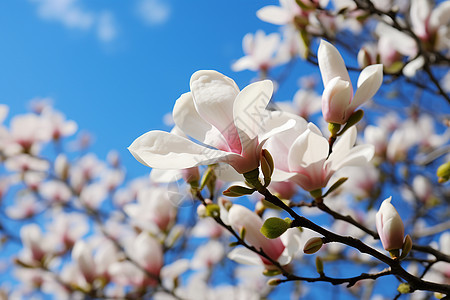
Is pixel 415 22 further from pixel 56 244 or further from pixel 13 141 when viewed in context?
pixel 56 244

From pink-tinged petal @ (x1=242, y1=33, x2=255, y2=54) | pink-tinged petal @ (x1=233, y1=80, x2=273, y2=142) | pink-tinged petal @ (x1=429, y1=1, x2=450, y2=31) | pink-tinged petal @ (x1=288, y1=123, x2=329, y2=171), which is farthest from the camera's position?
pink-tinged petal @ (x1=242, y1=33, x2=255, y2=54)

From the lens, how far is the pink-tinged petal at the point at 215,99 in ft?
1.69

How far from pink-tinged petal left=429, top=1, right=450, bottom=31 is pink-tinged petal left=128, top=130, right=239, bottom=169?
0.95m

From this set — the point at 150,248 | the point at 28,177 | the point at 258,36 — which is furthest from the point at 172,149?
the point at 28,177

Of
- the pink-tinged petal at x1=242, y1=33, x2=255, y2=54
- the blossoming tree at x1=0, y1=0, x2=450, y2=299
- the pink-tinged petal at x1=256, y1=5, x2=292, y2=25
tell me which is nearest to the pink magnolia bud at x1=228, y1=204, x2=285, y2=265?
the blossoming tree at x1=0, y1=0, x2=450, y2=299

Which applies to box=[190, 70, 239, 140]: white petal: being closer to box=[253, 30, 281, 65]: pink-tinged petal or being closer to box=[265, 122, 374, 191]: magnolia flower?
box=[265, 122, 374, 191]: magnolia flower

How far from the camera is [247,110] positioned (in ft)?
1.64

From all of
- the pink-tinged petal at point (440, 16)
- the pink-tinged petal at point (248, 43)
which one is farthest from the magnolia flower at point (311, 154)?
the pink-tinged petal at point (248, 43)

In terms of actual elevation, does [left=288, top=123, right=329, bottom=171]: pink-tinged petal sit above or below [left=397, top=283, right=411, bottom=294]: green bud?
above

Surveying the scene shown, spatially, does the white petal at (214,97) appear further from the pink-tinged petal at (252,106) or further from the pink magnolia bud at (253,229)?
the pink magnolia bud at (253,229)

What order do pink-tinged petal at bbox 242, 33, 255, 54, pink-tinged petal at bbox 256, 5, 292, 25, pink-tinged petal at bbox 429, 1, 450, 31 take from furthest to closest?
1. pink-tinged petal at bbox 242, 33, 255, 54
2. pink-tinged petal at bbox 256, 5, 292, 25
3. pink-tinged petal at bbox 429, 1, 450, 31

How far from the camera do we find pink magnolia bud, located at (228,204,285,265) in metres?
0.72

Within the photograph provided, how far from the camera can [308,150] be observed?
2.04ft

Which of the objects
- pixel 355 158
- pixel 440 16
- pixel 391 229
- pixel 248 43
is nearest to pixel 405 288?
pixel 391 229
